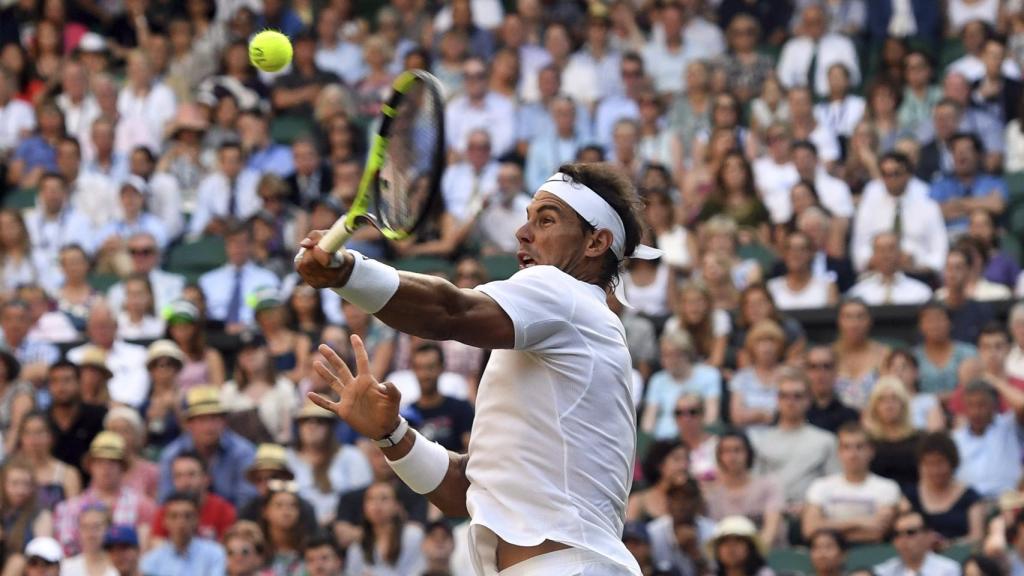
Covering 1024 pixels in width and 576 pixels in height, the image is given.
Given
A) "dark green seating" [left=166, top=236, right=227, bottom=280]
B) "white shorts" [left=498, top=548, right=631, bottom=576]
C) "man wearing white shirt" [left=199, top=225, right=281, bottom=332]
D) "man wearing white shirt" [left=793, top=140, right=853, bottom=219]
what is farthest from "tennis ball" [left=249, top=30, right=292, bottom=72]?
"dark green seating" [left=166, top=236, right=227, bottom=280]

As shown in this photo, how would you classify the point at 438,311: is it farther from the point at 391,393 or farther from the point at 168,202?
the point at 168,202

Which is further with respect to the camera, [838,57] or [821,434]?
[838,57]

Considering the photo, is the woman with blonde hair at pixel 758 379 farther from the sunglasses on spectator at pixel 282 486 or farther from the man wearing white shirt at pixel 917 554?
the sunglasses on spectator at pixel 282 486

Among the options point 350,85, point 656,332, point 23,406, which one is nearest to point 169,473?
point 23,406

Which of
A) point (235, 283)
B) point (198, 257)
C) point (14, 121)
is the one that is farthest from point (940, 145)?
point (14, 121)

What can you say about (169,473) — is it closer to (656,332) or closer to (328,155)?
(656,332)

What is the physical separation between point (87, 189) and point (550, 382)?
1061 cm

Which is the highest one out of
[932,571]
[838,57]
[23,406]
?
[838,57]

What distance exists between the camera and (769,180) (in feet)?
46.7

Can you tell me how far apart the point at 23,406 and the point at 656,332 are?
407 centimetres

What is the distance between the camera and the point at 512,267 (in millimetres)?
13414

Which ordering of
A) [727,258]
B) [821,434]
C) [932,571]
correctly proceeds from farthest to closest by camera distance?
[727,258]
[821,434]
[932,571]

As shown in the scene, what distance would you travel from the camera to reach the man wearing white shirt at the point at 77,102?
16469 mm

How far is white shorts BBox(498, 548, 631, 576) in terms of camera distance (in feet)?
17.3
